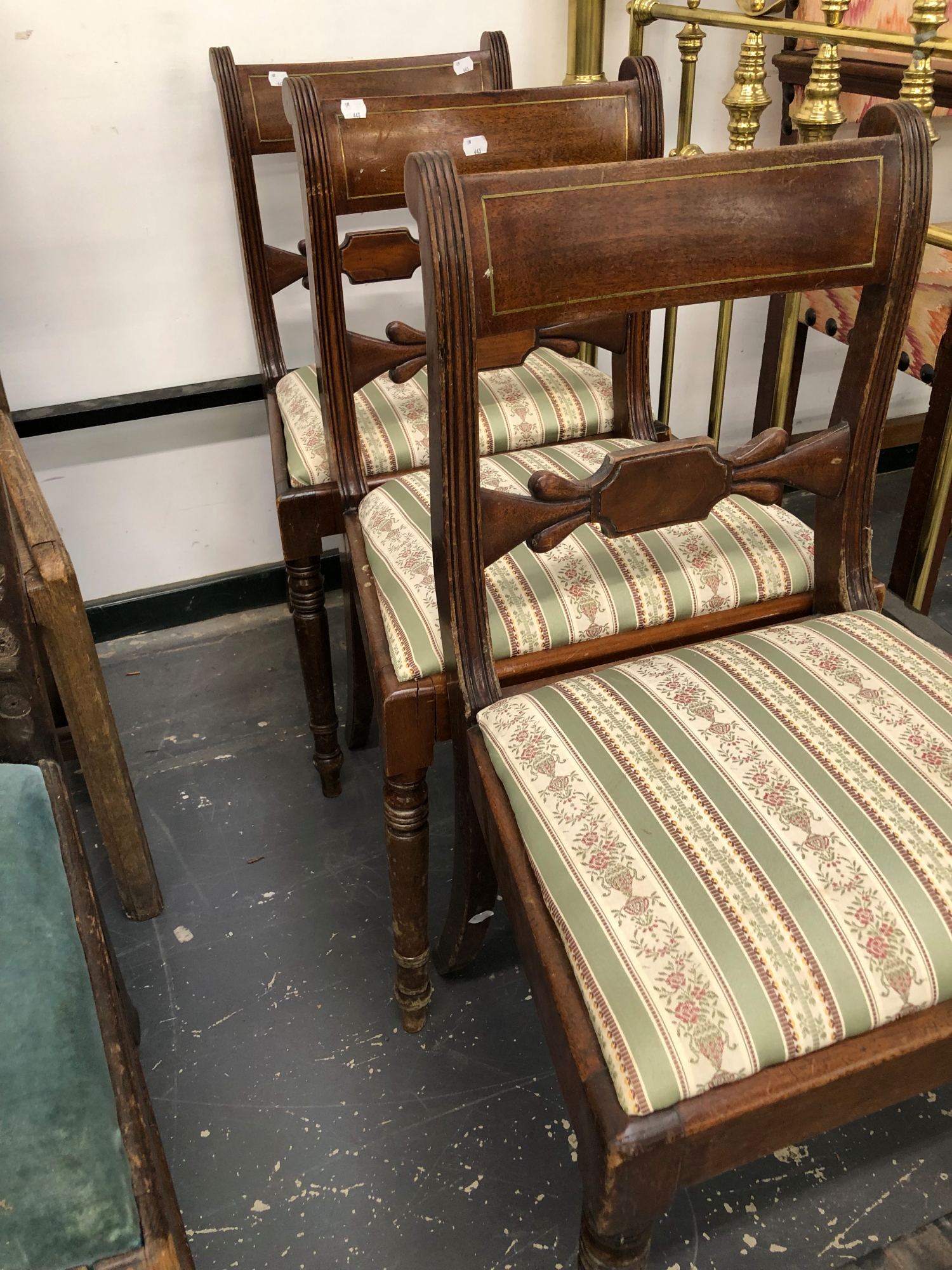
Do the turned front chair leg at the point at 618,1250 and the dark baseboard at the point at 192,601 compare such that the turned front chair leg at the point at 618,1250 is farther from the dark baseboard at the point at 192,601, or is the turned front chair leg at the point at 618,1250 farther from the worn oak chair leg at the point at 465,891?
the dark baseboard at the point at 192,601

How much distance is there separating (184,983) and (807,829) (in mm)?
938

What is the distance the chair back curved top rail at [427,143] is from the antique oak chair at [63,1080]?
0.53m

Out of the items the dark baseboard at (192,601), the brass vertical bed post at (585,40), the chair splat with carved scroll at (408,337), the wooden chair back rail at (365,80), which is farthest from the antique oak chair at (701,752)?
the dark baseboard at (192,601)

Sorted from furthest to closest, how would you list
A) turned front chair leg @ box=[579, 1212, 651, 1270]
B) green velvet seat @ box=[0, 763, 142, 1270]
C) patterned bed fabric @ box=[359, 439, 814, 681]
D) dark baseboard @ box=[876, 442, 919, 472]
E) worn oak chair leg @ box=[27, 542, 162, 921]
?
1. dark baseboard @ box=[876, 442, 919, 472]
2. worn oak chair leg @ box=[27, 542, 162, 921]
3. patterned bed fabric @ box=[359, 439, 814, 681]
4. turned front chair leg @ box=[579, 1212, 651, 1270]
5. green velvet seat @ box=[0, 763, 142, 1270]

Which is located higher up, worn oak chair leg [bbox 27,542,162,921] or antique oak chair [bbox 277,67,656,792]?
antique oak chair [bbox 277,67,656,792]

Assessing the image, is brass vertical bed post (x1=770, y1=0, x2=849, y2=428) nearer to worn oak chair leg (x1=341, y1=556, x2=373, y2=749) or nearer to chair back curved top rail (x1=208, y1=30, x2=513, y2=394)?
chair back curved top rail (x1=208, y1=30, x2=513, y2=394)

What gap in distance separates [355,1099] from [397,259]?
1082 millimetres

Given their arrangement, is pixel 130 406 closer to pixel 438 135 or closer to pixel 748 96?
pixel 438 135

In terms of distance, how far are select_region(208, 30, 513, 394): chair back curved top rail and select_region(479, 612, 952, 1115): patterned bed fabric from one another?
101 centimetres

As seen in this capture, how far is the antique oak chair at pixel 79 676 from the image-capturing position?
1171 mm

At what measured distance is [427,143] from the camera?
1.21 m

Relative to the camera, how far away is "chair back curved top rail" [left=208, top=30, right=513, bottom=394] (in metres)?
1.46

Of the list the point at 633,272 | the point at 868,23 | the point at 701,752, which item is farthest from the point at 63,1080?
the point at 868,23

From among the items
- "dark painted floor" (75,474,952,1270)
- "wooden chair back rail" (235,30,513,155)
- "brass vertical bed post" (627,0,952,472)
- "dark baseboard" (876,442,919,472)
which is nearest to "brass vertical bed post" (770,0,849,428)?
"brass vertical bed post" (627,0,952,472)
